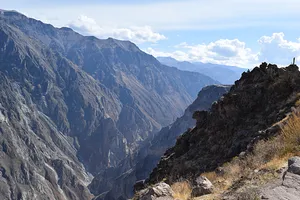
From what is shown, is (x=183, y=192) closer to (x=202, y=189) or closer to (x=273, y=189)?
(x=202, y=189)

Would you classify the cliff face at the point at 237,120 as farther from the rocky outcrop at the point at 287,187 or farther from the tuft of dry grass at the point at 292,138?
the rocky outcrop at the point at 287,187

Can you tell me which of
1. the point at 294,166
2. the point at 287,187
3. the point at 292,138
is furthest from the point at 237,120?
the point at 287,187

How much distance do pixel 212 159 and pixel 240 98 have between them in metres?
8.00

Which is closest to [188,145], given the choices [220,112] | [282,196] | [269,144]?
[220,112]

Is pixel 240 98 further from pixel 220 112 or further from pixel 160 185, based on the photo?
pixel 160 185

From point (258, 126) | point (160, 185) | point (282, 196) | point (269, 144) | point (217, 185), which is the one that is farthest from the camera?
point (258, 126)

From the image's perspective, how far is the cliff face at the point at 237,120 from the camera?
2262 cm

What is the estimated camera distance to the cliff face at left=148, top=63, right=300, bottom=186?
74.2 ft

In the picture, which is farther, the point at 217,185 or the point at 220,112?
the point at 220,112

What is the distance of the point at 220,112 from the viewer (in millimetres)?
30141

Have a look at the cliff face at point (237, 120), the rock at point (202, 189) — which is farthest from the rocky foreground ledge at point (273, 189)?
the cliff face at point (237, 120)

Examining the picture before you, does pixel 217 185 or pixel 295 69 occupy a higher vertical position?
pixel 295 69

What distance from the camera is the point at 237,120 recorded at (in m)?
27.4

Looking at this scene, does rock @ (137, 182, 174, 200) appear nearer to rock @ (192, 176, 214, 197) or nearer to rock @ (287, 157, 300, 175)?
rock @ (192, 176, 214, 197)
